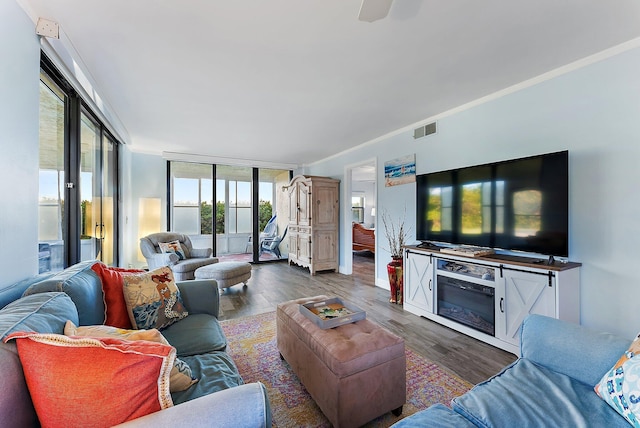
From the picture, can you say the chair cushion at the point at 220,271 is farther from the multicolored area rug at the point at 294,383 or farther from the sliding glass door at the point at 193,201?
the sliding glass door at the point at 193,201

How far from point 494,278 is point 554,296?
0.44 meters

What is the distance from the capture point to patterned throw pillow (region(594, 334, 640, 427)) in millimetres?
940

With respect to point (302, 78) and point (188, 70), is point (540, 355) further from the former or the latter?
point (188, 70)

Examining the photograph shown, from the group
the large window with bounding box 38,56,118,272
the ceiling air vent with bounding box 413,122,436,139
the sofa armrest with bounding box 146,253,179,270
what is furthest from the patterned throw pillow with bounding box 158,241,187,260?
the ceiling air vent with bounding box 413,122,436,139

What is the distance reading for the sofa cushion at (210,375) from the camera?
43.6 inches

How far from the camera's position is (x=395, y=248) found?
3.77 m

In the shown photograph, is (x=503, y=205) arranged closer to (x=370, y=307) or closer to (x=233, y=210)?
(x=370, y=307)

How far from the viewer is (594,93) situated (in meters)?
2.10

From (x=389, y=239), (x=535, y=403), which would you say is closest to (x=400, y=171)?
(x=389, y=239)

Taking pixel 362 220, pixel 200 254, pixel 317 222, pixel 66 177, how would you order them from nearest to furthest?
pixel 66 177
pixel 200 254
pixel 317 222
pixel 362 220

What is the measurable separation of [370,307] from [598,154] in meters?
2.60

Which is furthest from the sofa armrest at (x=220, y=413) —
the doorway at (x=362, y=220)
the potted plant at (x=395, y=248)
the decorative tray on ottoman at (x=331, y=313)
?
the doorway at (x=362, y=220)

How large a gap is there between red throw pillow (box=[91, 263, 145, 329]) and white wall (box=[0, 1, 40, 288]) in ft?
1.19

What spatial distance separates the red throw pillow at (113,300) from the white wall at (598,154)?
340 cm
